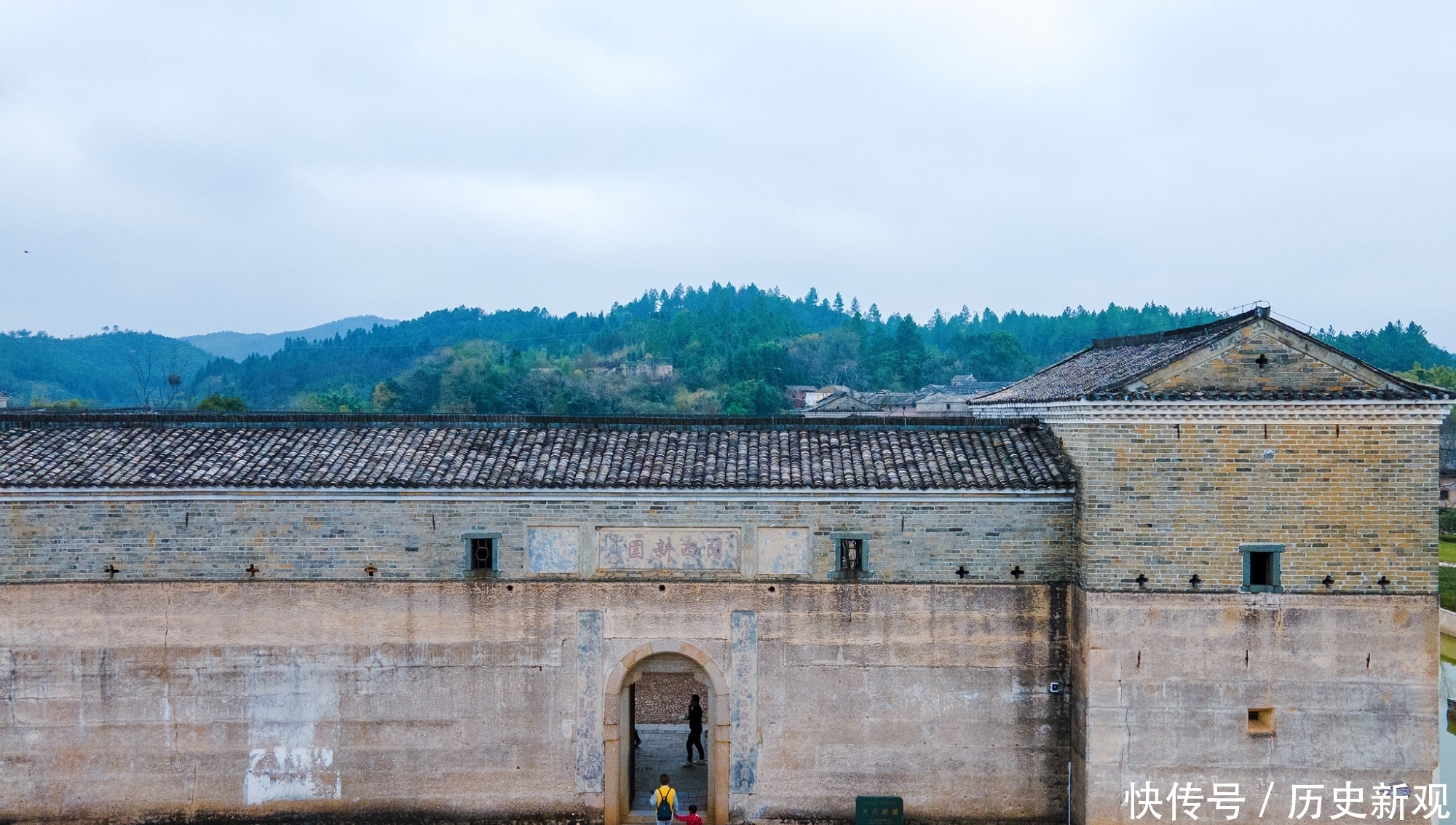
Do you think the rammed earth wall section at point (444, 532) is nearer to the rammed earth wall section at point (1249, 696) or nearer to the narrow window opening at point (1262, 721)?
the rammed earth wall section at point (1249, 696)

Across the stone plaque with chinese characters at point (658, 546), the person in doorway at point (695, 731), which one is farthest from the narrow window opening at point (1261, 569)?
the person in doorway at point (695, 731)

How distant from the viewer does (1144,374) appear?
13086 millimetres

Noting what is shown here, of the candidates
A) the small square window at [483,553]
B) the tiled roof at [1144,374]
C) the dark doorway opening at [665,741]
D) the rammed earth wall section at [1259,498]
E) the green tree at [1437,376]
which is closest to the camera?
the tiled roof at [1144,374]

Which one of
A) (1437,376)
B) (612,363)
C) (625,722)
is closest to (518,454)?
(625,722)

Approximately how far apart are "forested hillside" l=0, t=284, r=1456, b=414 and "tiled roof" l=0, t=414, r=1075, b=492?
44.8m

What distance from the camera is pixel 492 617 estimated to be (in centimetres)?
1372

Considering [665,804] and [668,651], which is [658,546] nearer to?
[668,651]

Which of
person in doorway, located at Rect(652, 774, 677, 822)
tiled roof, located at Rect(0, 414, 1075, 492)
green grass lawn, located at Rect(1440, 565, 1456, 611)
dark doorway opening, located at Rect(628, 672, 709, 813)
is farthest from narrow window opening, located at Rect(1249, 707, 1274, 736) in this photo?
green grass lawn, located at Rect(1440, 565, 1456, 611)

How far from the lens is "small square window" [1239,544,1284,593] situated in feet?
42.9

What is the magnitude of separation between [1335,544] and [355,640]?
42.5 feet

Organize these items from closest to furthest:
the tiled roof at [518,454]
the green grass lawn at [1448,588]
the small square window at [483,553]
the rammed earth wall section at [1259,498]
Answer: the rammed earth wall section at [1259,498] < the tiled roof at [518,454] < the small square window at [483,553] < the green grass lawn at [1448,588]

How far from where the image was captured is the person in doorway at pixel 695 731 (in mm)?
16781

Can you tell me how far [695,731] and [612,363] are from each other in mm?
76218

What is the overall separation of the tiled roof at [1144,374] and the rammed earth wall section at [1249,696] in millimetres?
2597
